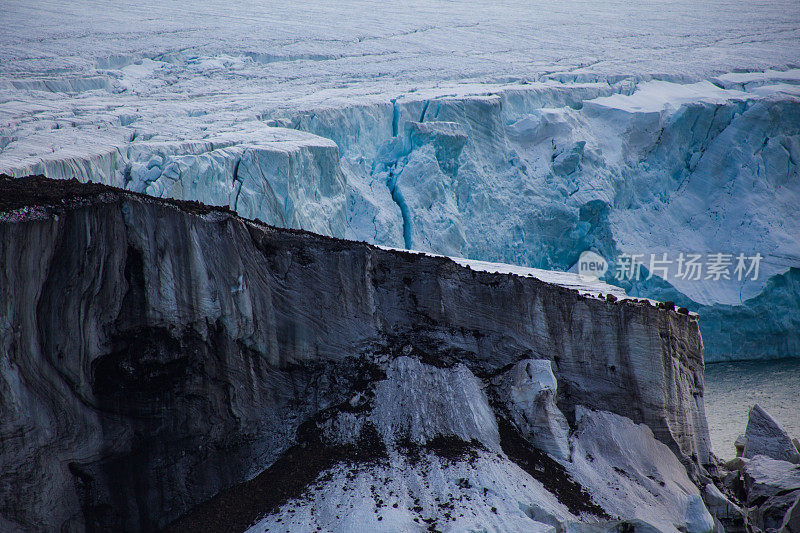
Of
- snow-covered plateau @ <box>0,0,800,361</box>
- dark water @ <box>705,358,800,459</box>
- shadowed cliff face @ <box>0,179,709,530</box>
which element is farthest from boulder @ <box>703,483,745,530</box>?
snow-covered plateau @ <box>0,0,800,361</box>

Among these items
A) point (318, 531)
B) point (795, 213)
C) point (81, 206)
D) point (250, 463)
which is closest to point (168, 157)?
point (81, 206)

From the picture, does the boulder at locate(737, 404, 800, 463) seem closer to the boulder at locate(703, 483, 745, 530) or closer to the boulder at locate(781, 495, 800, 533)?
the boulder at locate(781, 495, 800, 533)

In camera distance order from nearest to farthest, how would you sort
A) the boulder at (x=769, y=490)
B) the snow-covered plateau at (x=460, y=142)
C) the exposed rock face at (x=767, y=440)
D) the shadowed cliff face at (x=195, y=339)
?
the shadowed cliff face at (x=195, y=339) → the boulder at (x=769, y=490) → the exposed rock face at (x=767, y=440) → the snow-covered plateau at (x=460, y=142)

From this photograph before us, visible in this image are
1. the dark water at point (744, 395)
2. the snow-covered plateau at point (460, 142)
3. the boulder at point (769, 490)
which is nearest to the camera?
the boulder at point (769, 490)

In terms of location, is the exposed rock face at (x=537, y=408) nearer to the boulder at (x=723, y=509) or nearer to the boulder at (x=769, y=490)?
the boulder at (x=723, y=509)

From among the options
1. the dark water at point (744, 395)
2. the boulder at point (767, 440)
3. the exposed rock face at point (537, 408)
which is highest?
the exposed rock face at point (537, 408)

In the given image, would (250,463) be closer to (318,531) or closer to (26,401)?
(318,531)

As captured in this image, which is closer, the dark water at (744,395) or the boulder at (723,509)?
the boulder at (723,509)

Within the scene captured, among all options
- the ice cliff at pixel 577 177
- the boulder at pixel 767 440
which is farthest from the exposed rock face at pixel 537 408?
the ice cliff at pixel 577 177
